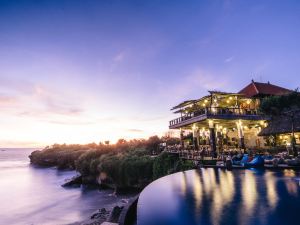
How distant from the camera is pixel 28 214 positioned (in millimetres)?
22250

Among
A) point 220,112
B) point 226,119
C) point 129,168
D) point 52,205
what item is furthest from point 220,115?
point 52,205

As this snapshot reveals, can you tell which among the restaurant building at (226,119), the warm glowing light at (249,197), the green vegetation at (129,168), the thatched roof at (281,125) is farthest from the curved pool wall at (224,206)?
the thatched roof at (281,125)

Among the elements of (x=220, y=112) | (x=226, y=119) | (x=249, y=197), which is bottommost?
(x=249, y=197)

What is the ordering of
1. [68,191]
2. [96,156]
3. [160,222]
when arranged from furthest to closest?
1. [96,156]
2. [68,191]
3. [160,222]

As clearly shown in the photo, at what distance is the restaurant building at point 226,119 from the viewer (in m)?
25.0

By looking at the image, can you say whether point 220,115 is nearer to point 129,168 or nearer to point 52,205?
point 129,168

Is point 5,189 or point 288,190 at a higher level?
point 288,190

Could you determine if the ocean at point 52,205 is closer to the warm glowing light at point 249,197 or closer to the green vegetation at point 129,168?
the green vegetation at point 129,168

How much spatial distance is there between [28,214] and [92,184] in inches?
462

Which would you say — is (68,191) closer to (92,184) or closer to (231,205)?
(92,184)

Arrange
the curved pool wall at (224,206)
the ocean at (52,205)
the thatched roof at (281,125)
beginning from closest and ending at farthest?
1. the curved pool wall at (224,206)
2. the ocean at (52,205)
3. the thatched roof at (281,125)

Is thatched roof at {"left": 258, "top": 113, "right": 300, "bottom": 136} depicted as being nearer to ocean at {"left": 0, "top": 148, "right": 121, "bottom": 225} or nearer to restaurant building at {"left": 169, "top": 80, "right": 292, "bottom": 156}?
restaurant building at {"left": 169, "top": 80, "right": 292, "bottom": 156}

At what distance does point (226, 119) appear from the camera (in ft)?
81.7

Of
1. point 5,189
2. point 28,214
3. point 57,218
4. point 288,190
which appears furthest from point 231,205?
point 5,189
